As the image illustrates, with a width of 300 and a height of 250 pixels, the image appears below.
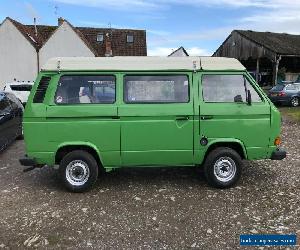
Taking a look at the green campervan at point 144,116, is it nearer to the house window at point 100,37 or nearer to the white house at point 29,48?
the white house at point 29,48

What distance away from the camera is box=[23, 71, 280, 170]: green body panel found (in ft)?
22.7

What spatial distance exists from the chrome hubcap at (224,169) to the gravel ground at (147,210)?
0.27 m

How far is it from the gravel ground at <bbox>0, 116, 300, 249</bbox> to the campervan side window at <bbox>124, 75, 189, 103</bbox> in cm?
173

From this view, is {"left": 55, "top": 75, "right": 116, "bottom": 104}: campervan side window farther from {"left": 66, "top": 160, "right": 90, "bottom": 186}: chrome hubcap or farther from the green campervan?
{"left": 66, "top": 160, "right": 90, "bottom": 186}: chrome hubcap

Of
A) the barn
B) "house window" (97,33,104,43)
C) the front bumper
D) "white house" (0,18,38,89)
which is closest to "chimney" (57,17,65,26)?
"white house" (0,18,38,89)

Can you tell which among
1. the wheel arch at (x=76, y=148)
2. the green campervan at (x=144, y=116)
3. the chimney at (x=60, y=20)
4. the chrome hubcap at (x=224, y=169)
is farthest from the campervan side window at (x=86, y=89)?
the chimney at (x=60, y=20)

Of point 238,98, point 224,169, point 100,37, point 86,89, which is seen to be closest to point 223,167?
point 224,169

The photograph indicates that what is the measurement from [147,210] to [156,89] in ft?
7.27

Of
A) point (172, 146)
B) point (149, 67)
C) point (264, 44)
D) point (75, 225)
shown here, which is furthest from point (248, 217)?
point (264, 44)

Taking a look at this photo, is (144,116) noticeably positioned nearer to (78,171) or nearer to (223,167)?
(78,171)

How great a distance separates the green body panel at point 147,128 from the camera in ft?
22.7

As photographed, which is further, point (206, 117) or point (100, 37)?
point (100, 37)

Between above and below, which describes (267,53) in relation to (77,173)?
above

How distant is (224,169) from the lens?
730 centimetres
